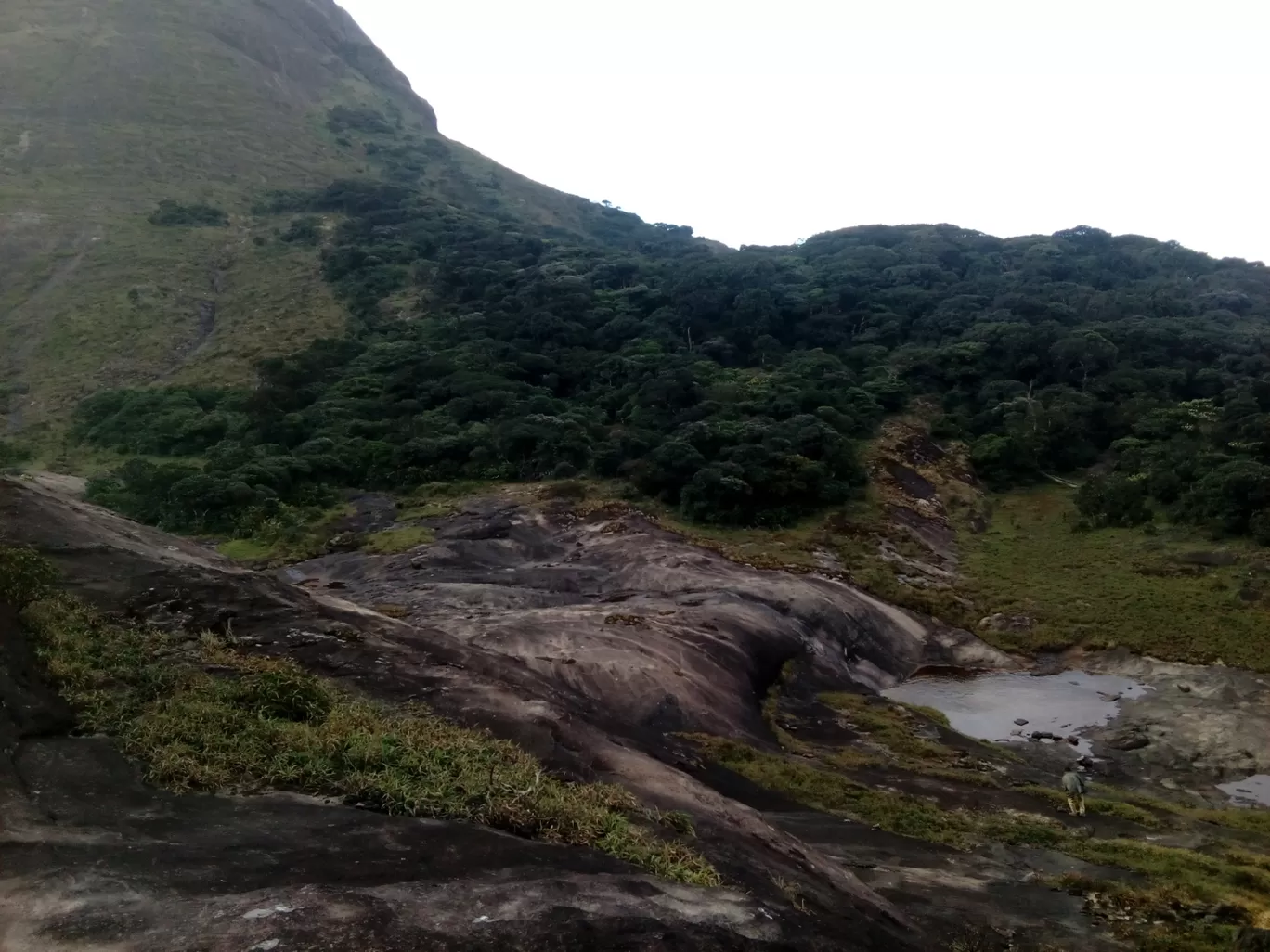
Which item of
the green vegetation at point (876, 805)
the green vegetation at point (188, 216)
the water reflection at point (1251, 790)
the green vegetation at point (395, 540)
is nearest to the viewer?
the green vegetation at point (876, 805)

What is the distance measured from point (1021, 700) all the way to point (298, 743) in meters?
25.6

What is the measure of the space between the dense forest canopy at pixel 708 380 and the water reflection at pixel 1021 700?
1485 centimetres

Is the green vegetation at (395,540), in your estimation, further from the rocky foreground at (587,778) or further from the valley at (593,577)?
the rocky foreground at (587,778)

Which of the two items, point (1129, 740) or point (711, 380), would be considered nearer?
point (1129, 740)

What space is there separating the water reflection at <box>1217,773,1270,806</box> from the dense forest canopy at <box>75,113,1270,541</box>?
2109 centimetres

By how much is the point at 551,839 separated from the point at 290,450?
47015 millimetres

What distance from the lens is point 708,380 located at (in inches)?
2525

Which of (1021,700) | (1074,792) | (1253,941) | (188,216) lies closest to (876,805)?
(1074,792)

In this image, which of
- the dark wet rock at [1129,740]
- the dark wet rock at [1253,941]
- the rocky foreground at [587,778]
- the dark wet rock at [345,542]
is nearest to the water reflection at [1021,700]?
the dark wet rock at [1129,740]

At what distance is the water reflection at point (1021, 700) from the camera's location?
1101 inches

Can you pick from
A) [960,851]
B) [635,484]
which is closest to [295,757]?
[960,851]

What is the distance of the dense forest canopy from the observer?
47.4 meters

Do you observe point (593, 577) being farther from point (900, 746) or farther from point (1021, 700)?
point (1021, 700)

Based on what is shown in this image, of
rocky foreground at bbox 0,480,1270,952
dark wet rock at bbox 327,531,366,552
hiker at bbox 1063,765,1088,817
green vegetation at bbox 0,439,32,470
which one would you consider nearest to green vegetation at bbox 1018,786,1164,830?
rocky foreground at bbox 0,480,1270,952
